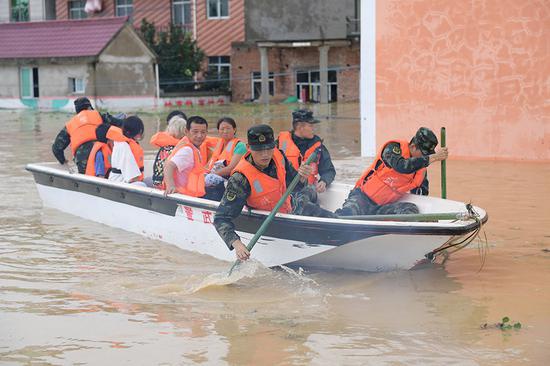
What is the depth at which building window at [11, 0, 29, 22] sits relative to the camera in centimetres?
4781

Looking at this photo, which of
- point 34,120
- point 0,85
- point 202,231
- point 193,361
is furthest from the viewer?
point 0,85

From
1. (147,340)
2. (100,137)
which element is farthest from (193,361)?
(100,137)

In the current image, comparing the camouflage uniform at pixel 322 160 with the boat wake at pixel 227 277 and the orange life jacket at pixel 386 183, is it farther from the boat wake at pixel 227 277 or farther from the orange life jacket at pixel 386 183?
the boat wake at pixel 227 277

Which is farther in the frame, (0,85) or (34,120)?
(0,85)

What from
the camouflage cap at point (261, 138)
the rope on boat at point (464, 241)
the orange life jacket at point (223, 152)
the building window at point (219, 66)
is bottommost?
the rope on boat at point (464, 241)

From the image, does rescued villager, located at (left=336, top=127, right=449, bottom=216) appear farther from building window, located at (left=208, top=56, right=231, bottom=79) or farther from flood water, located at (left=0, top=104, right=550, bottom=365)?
building window, located at (left=208, top=56, right=231, bottom=79)

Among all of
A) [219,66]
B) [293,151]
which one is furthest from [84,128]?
[219,66]

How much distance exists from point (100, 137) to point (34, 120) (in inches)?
775

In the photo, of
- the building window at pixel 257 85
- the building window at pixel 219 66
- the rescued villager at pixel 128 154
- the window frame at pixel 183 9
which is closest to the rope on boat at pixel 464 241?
the rescued villager at pixel 128 154

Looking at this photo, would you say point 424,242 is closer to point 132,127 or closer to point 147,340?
point 147,340

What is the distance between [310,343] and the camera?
634 cm

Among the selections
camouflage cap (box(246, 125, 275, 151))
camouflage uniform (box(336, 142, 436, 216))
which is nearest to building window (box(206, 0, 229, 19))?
camouflage uniform (box(336, 142, 436, 216))

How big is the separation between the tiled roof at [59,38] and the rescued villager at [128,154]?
88.5ft

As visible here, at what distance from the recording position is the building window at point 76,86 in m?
37.8
